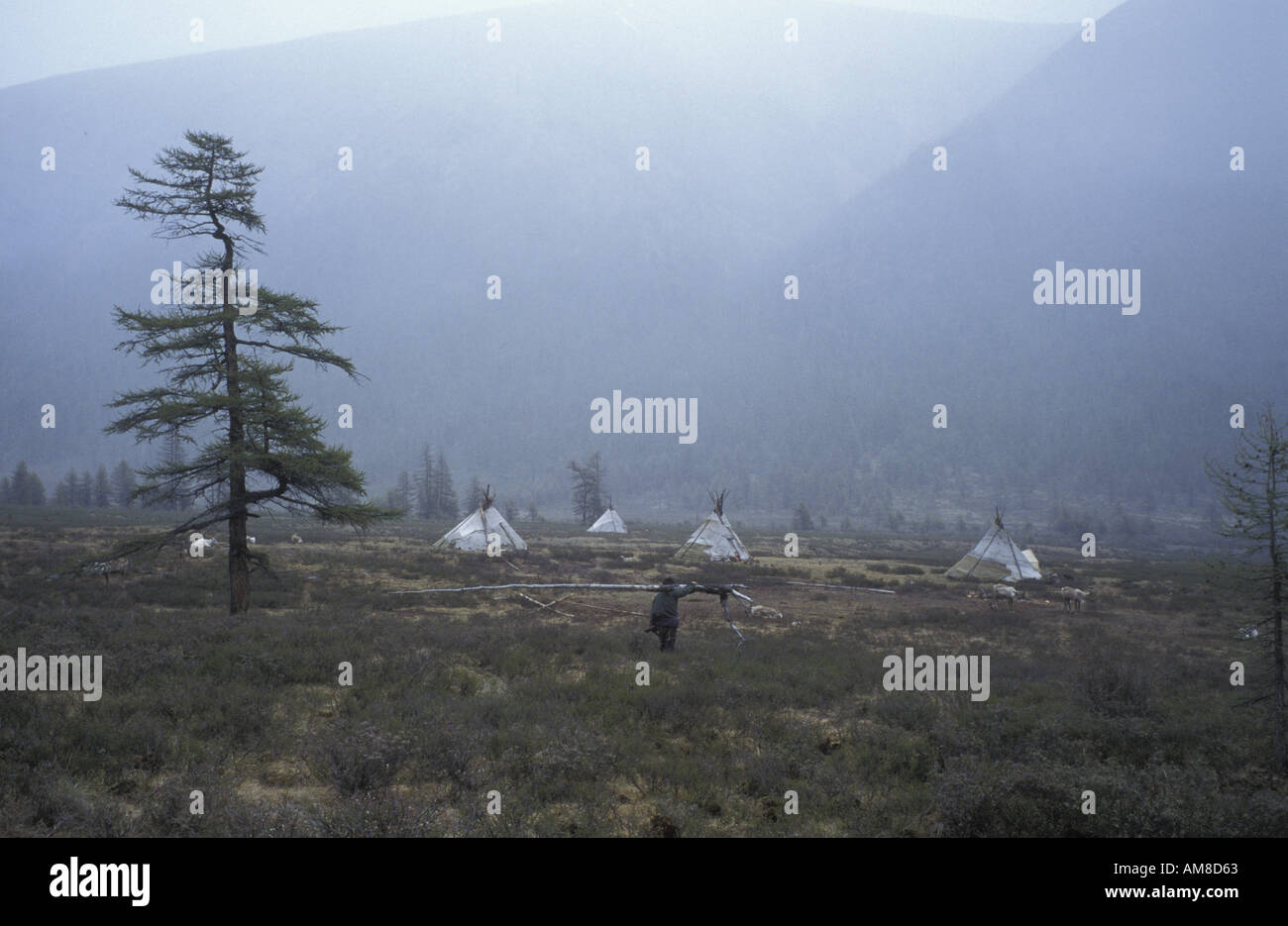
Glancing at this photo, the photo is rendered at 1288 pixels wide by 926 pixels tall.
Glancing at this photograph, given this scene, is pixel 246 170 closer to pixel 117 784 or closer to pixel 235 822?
pixel 117 784

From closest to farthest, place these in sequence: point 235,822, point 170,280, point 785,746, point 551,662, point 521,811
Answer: point 235,822 → point 521,811 → point 785,746 → point 551,662 → point 170,280

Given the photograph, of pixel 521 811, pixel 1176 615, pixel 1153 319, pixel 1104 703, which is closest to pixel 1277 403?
pixel 1153 319

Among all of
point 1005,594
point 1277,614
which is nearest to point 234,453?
point 1277,614

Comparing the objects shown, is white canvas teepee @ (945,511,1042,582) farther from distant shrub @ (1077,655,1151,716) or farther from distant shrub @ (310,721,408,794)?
distant shrub @ (310,721,408,794)

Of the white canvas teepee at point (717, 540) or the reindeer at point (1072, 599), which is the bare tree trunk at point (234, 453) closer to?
the white canvas teepee at point (717, 540)

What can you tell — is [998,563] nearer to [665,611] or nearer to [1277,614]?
[665,611]

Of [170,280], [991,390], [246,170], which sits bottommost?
[170,280]

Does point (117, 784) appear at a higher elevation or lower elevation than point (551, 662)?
higher

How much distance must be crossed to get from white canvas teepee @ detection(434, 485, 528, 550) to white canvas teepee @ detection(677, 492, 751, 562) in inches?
399

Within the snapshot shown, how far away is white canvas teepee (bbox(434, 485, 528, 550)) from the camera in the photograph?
36.3m

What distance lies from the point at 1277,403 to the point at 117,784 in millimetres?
205083

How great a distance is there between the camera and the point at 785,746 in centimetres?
816

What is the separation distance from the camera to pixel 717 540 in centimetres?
3688

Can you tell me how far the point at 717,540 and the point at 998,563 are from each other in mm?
14426
